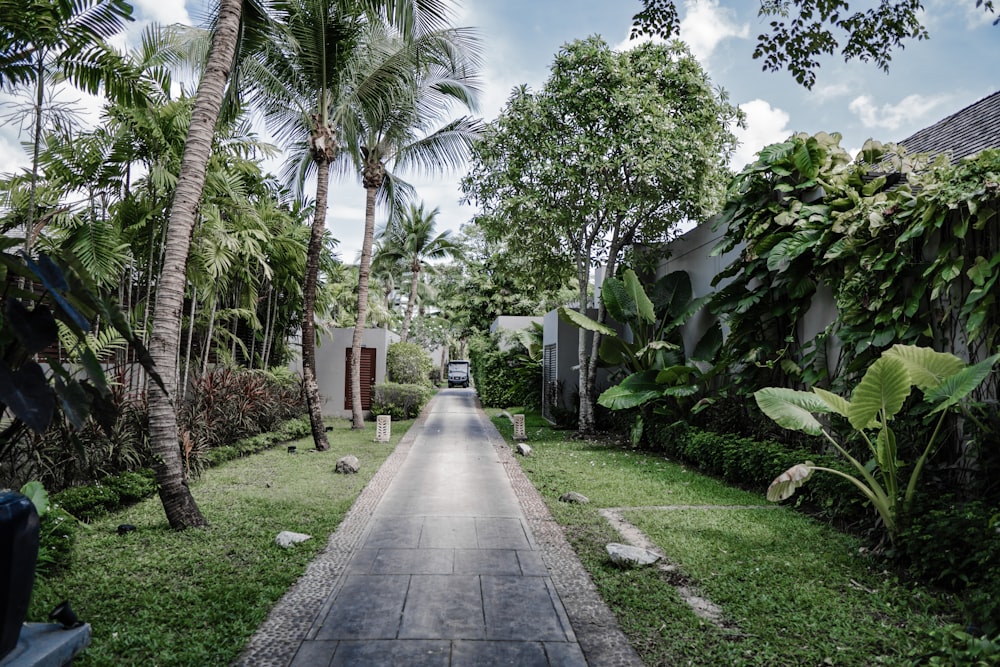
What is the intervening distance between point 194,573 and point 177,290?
2534 millimetres

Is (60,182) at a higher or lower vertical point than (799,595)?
higher

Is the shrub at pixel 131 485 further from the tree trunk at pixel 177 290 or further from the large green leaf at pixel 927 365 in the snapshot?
the large green leaf at pixel 927 365

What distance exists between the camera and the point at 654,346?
10.4 m

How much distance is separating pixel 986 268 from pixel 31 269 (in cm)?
591

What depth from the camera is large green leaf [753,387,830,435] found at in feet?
16.8

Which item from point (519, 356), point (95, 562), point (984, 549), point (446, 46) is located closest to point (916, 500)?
point (984, 549)

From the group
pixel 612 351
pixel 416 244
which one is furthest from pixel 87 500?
pixel 416 244

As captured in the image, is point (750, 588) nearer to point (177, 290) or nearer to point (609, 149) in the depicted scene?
point (177, 290)

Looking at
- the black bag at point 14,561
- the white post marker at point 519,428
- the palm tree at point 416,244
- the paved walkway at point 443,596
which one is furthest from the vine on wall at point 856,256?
the palm tree at point 416,244

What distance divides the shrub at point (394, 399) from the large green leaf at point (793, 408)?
12493mm

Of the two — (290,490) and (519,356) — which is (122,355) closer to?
(290,490)

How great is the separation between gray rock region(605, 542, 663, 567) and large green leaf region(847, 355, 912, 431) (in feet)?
6.29

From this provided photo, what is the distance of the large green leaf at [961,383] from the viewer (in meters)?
4.11

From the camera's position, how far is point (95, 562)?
471 cm
